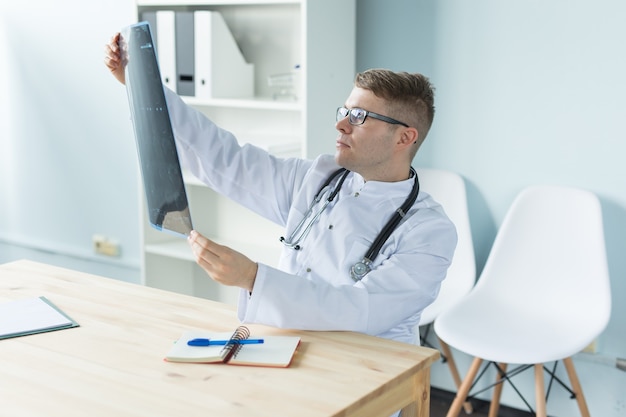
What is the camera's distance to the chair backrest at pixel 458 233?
10.8 feet

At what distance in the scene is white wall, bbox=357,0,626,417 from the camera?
3.12 meters

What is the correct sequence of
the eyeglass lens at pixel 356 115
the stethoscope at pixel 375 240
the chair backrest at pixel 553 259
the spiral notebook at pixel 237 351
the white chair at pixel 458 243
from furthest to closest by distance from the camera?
the white chair at pixel 458 243, the chair backrest at pixel 553 259, the eyeglass lens at pixel 356 115, the stethoscope at pixel 375 240, the spiral notebook at pixel 237 351

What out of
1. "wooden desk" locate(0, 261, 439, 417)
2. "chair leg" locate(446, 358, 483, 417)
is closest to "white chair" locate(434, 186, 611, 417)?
"chair leg" locate(446, 358, 483, 417)

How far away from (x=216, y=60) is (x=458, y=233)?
1157 millimetres

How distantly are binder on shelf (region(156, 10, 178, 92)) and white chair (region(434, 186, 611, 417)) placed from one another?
4.74 ft

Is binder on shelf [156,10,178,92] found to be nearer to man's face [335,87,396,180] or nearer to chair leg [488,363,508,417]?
man's face [335,87,396,180]

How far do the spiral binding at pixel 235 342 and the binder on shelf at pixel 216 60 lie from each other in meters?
1.82

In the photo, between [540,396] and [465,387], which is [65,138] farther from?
[540,396]

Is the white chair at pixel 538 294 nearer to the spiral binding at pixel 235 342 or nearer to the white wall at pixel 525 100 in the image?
the white wall at pixel 525 100

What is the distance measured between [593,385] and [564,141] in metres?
0.90

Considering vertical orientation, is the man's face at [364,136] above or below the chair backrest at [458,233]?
above

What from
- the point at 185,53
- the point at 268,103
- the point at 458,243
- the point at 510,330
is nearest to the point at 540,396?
the point at 510,330

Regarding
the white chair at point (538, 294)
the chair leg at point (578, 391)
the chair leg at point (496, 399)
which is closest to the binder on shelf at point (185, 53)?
the white chair at point (538, 294)

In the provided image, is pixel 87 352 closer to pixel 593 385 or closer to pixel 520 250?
pixel 520 250
